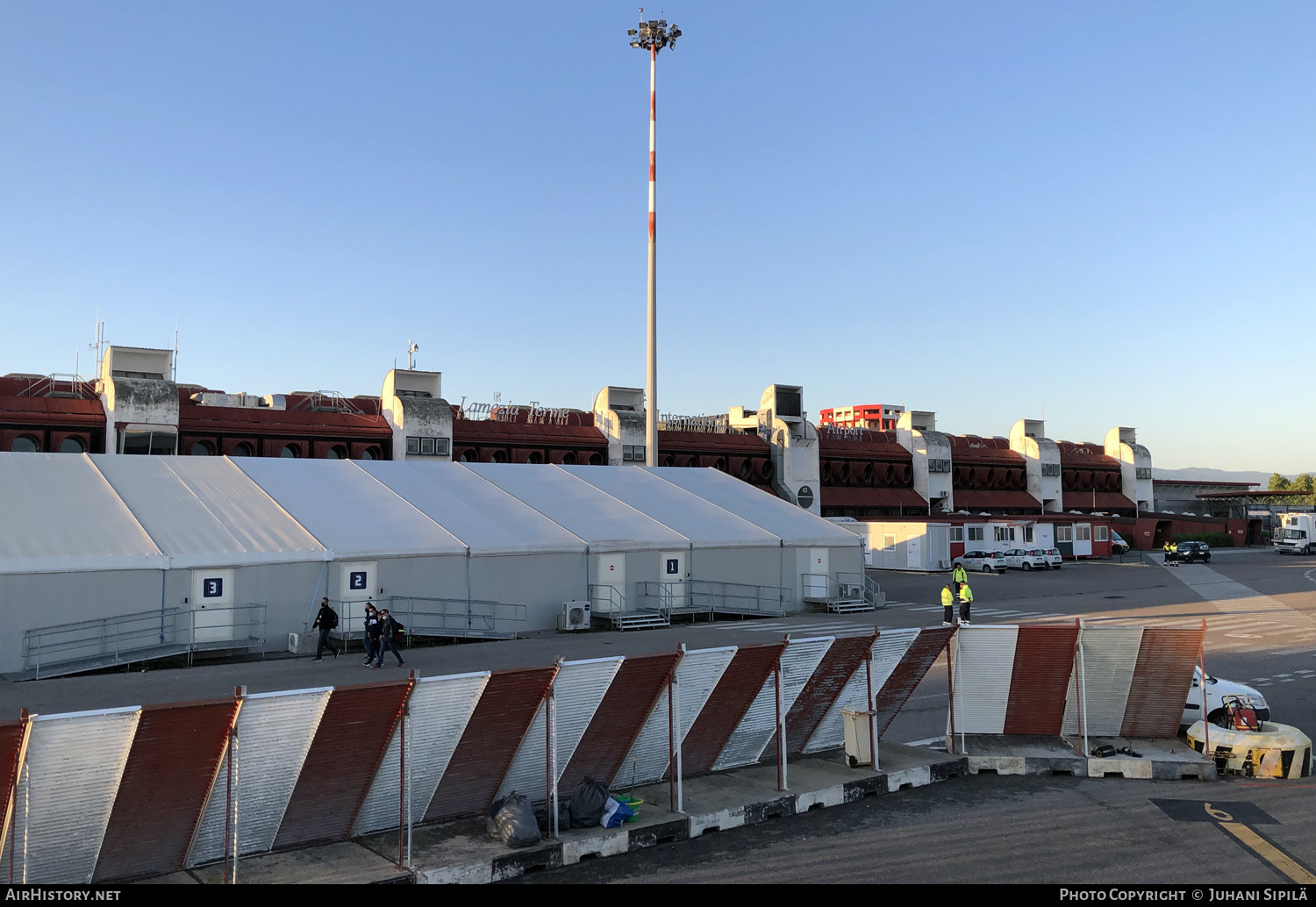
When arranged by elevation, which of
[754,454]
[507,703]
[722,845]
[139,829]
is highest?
[754,454]

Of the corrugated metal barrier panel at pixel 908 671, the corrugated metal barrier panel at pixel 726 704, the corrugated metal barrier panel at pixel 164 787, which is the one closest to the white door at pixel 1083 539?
the corrugated metal barrier panel at pixel 908 671

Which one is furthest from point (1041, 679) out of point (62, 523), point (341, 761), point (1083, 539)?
point (1083, 539)

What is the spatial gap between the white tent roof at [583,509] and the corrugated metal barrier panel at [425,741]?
20985 millimetres

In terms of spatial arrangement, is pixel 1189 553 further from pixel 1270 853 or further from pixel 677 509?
pixel 1270 853

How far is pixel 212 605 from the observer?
25.2 metres

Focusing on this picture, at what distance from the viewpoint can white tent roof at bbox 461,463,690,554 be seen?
32.7m

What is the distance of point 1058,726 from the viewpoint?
15.2 metres

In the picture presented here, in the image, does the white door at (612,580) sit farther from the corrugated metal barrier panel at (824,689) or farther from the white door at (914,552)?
the white door at (914,552)

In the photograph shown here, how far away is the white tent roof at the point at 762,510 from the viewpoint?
122 feet

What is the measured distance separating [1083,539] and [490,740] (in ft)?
217
